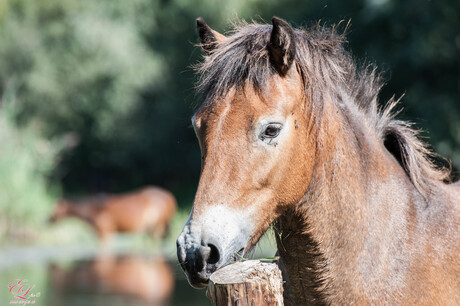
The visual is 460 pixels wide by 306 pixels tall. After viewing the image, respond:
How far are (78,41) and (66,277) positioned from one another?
12573 millimetres

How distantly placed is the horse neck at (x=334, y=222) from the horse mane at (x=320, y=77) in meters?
0.18

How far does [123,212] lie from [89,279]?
4.36 meters

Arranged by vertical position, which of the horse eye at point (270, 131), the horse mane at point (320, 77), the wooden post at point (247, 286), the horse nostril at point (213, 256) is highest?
the horse mane at point (320, 77)

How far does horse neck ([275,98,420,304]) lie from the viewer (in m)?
2.79

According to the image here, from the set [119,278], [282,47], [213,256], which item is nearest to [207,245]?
[213,256]

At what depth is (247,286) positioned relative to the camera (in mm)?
2139

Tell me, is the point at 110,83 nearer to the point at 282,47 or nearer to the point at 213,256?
the point at 282,47

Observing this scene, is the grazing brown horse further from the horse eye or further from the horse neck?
the horse eye

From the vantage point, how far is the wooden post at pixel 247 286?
2.14 metres

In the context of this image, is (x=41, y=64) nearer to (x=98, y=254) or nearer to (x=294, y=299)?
(x=98, y=254)

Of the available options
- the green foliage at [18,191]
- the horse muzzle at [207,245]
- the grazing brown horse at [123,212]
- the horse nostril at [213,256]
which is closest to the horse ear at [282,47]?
the horse muzzle at [207,245]

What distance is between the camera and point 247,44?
2873 millimetres

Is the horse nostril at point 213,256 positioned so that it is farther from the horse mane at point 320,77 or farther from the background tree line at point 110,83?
the background tree line at point 110,83

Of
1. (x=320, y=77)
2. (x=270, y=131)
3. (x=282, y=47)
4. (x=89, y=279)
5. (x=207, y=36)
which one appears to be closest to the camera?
(x=270, y=131)
